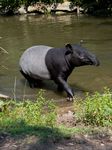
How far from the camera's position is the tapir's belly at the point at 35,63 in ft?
32.3

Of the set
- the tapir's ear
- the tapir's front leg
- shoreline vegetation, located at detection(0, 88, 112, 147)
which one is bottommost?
the tapir's front leg

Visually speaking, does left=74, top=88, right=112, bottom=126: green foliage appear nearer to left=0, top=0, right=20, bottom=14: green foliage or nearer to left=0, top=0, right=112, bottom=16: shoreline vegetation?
left=0, top=0, right=112, bottom=16: shoreline vegetation

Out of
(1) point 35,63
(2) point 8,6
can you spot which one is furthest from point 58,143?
(2) point 8,6

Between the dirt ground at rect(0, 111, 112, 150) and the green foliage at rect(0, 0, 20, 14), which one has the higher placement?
the dirt ground at rect(0, 111, 112, 150)

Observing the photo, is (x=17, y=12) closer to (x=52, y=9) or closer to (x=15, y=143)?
(x=52, y=9)

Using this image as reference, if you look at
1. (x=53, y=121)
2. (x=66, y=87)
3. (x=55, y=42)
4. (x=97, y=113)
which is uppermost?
(x=97, y=113)

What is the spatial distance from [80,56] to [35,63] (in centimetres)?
130

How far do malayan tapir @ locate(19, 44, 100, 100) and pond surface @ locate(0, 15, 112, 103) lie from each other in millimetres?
338

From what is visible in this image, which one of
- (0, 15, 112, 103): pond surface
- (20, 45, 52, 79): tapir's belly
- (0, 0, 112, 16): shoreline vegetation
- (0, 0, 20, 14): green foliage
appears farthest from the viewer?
(0, 0, 20, 14): green foliage

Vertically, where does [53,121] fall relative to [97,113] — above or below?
below

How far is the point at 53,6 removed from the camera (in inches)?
941

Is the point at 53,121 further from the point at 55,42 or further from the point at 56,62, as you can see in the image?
the point at 55,42

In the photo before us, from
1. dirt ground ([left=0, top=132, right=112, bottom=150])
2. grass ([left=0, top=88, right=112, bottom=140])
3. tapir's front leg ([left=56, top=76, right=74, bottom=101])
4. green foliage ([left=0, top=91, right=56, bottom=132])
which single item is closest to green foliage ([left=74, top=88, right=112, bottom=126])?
grass ([left=0, top=88, right=112, bottom=140])

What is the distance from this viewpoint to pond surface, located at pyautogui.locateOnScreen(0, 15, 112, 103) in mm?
10216
